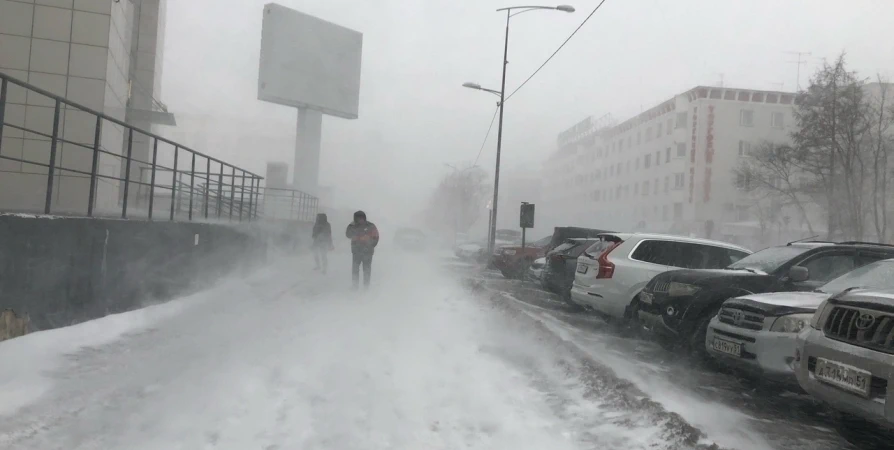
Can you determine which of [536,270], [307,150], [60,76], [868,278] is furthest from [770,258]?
[307,150]

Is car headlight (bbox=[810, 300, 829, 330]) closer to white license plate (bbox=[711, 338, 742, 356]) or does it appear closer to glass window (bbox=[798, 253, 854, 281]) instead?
white license plate (bbox=[711, 338, 742, 356])

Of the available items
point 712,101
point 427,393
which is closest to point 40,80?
point 427,393

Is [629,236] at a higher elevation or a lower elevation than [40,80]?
lower

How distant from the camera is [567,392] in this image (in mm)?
5629

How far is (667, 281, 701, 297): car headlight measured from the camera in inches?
291

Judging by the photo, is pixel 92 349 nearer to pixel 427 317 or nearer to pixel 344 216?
pixel 427 317

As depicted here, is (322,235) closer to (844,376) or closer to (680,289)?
(680,289)

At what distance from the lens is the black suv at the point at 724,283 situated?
23.9 feet

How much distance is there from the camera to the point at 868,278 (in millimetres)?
6211

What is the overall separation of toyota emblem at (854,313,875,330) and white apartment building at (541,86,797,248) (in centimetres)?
4201

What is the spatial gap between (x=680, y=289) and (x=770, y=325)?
68.3 inches

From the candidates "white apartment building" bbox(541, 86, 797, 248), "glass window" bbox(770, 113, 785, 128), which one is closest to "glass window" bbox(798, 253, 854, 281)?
"white apartment building" bbox(541, 86, 797, 248)

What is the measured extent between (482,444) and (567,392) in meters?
1.67

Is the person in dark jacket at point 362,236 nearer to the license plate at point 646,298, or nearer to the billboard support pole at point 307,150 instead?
the license plate at point 646,298
